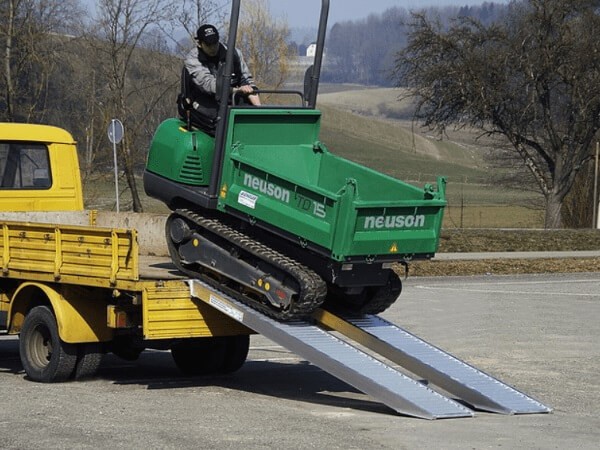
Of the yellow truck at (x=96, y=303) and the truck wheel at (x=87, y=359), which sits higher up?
the yellow truck at (x=96, y=303)

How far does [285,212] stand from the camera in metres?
10.9

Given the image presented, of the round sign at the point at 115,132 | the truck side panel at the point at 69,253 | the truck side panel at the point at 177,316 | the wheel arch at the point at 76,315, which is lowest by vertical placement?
the round sign at the point at 115,132

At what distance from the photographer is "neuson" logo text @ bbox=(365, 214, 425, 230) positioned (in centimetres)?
1057

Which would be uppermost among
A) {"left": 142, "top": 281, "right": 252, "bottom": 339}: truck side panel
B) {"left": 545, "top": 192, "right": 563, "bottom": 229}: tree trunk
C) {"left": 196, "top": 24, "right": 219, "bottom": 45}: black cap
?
{"left": 196, "top": 24, "right": 219, "bottom": 45}: black cap

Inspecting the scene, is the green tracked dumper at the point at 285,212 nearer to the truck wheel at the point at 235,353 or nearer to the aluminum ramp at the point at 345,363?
the aluminum ramp at the point at 345,363

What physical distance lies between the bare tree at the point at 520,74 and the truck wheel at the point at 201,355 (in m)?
24.4

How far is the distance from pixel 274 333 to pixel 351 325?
2.79ft

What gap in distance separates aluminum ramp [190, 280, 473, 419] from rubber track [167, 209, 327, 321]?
0.28 feet

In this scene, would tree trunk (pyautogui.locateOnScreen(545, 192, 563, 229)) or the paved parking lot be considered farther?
tree trunk (pyautogui.locateOnScreen(545, 192, 563, 229))

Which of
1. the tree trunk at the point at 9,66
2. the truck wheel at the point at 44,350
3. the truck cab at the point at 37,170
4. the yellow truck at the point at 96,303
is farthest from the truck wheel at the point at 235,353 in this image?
the tree trunk at the point at 9,66

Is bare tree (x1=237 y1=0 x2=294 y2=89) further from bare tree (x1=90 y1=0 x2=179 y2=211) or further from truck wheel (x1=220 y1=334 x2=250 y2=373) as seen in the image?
truck wheel (x1=220 y1=334 x2=250 y2=373)

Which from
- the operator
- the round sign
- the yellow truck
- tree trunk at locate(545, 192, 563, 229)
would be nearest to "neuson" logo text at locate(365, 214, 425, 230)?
the yellow truck

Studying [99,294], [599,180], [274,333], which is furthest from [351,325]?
[599,180]

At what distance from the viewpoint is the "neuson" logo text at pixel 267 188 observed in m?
11.0
